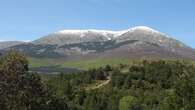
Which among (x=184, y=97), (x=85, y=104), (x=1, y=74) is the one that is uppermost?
(x=1, y=74)

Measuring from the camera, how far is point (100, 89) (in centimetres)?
15288

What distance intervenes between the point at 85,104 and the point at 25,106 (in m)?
99.9

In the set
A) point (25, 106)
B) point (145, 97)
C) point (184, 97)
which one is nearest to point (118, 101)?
point (145, 97)

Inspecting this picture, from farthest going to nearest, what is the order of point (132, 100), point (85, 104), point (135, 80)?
point (135, 80) → point (85, 104) → point (132, 100)

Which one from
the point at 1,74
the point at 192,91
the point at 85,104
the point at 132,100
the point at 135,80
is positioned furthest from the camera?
the point at 135,80

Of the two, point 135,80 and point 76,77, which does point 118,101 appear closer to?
point 135,80

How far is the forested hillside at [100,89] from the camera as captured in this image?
93.7 feet

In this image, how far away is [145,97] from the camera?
133 m

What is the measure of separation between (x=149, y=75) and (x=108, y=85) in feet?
56.0

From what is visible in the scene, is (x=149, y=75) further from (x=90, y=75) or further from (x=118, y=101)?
(x=118, y=101)

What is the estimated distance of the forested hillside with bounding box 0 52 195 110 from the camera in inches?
1124

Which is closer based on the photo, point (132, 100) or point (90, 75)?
point (132, 100)

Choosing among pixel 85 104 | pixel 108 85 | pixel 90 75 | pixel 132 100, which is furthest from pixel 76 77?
pixel 132 100

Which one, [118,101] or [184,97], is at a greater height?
[184,97]
